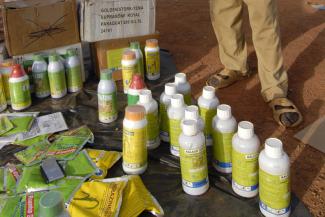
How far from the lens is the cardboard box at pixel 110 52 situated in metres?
2.23

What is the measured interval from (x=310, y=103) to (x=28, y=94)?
1.69 meters

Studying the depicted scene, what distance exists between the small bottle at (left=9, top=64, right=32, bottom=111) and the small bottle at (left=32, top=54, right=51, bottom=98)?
91 millimetres

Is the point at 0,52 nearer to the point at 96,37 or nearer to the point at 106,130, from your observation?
the point at 96,37

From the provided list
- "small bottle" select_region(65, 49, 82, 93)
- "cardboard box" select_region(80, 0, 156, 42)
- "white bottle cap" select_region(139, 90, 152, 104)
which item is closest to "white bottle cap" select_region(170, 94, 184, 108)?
"white bottle cap" select_region(139, 90, 152, 104)

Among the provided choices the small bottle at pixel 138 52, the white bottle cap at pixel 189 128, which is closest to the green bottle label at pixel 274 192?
the white bottle cap at pixel 189 128

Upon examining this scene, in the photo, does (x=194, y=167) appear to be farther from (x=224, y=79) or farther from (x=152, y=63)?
(x=224, y=79)

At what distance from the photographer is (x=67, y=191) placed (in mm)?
1225

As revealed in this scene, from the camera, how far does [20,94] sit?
6.05ft

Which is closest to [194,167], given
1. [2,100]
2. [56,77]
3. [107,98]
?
[107,98]

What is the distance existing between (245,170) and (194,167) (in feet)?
0.54

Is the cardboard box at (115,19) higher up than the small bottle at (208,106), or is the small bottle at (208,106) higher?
the cardboard box at (115,19)

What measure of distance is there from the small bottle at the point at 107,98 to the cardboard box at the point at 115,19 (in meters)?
0.56

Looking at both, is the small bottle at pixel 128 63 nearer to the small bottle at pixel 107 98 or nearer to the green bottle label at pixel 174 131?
the small bottle at pixel 107 98

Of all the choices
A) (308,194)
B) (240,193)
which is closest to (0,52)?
(240,193)
